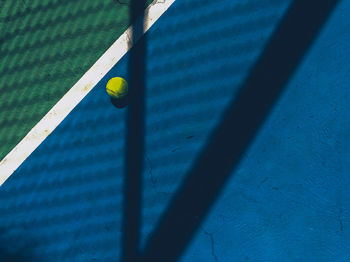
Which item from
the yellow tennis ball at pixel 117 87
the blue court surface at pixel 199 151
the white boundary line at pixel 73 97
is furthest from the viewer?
the white boundary line at pixel 73 97

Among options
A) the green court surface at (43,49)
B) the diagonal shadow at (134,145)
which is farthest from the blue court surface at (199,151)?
the green court surface at (43,49)

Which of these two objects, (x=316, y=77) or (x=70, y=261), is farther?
(x=70, y=261)

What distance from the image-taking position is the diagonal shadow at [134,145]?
340cm

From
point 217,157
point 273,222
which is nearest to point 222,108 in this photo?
point 217,157

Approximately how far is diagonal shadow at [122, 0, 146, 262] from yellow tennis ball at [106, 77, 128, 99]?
0.08 meters

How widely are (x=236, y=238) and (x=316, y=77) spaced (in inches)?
61.9

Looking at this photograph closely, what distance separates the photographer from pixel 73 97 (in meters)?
3.51

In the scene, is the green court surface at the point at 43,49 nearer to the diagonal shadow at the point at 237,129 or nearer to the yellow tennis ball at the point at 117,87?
the yellow tennis ball at the point at 117,87

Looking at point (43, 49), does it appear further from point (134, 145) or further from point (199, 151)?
point (199, 151)

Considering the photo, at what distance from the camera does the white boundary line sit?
11.2ft

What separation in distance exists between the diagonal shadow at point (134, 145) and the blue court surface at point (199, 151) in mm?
58

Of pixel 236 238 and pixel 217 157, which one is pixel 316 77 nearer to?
pixel 217 157

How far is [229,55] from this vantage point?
3.26 metres

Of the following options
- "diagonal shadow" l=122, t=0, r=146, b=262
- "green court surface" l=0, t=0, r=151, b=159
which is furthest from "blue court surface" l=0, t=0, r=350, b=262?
A: "green court surface" l=0, t=0, r=151, b=159
